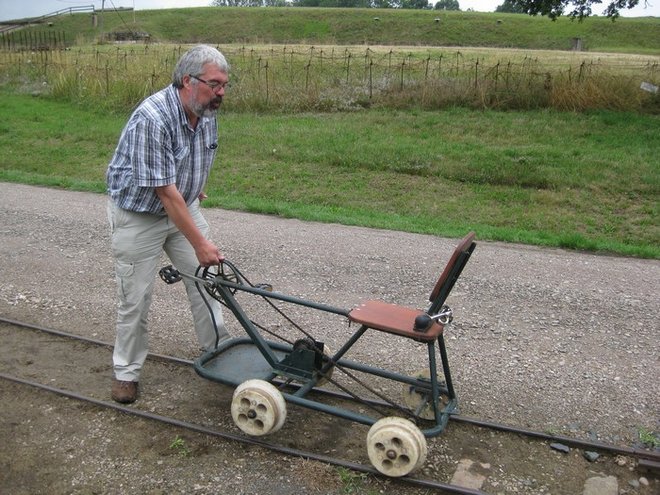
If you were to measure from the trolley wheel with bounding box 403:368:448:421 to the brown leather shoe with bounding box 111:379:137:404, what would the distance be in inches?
78.4

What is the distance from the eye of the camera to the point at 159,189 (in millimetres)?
4453

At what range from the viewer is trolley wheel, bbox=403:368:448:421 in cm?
476

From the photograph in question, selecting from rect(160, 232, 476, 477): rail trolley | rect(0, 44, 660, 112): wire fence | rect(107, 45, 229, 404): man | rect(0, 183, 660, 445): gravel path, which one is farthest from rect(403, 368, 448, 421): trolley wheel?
rect(0, 44, 660, 112): wire fence

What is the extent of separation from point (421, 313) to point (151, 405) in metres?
2.15

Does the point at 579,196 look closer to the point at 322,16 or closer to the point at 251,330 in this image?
the point at 251,330

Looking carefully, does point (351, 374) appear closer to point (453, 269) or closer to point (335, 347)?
point (453, 269)

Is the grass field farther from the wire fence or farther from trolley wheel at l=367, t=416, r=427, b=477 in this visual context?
trolley wheel at l=367, t=416, r=427, b=477

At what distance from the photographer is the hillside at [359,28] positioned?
50.4 metres

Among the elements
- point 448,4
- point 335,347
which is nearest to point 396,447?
point 335,347

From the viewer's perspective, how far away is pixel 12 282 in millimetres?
7754

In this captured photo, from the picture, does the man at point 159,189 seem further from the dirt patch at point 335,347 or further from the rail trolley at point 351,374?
the dirt patch at point 335,347

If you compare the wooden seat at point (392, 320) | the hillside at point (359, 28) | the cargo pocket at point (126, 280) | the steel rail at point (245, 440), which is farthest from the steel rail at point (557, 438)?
the hillside at point (359, 28)

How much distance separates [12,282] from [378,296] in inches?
159

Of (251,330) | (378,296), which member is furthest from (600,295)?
(251,330)
